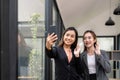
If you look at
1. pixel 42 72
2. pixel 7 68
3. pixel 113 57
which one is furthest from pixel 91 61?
pixel 113 57

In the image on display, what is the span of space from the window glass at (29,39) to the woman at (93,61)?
494 mm

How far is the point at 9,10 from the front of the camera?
140 cm

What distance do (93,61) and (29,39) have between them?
0.72m

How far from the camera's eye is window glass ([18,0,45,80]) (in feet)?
5.51

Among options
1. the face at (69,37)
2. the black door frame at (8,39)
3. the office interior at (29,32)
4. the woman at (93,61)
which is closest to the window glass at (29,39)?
the office interior at (29,32)

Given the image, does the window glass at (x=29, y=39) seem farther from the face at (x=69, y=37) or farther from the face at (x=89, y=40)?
the face at (x=89, y=40)

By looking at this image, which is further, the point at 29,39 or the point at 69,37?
the point at 29,39

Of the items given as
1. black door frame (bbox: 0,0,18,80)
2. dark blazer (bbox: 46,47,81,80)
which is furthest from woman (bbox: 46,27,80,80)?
black door frame (bbox: 0,0,18,80)

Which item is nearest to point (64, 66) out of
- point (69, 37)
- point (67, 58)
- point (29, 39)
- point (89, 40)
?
point (67, 58)

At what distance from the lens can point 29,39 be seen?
6.93ft

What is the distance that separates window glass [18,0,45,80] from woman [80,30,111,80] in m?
0.49

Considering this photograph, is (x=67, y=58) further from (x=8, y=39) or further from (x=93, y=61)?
(x=8, y=39)

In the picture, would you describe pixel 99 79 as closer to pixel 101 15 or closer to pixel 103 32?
pixel 101 15

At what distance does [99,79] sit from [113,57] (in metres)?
4.89
